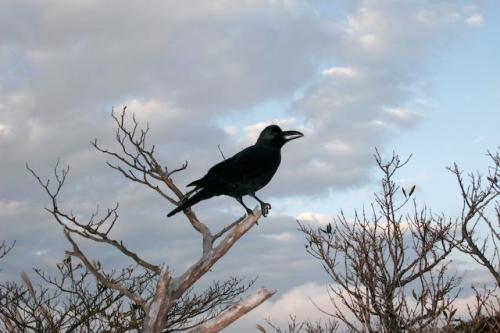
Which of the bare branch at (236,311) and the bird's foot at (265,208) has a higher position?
the bird's foot at (265,208)

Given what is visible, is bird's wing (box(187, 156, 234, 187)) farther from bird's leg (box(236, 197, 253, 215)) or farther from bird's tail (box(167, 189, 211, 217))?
bird's leg (box(236, 197, 253, 215))

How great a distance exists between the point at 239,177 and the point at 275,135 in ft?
4.14

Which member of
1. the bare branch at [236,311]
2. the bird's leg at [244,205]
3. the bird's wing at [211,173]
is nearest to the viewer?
the bare branch at [236,311]

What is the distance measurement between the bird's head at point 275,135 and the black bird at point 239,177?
0.44m

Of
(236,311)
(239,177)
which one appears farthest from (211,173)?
(236,311)

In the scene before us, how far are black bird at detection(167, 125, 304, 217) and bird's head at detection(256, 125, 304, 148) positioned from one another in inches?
17.3

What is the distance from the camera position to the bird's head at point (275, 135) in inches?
386

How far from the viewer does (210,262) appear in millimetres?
8234

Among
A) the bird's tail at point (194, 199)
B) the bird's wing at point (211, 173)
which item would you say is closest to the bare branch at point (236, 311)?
the bird's tail at point (194, 199)

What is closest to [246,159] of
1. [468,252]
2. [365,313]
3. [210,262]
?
[210,262]

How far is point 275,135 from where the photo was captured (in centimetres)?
985

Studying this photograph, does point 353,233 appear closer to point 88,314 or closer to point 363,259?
point 363,259

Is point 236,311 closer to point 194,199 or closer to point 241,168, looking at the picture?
point 194,199

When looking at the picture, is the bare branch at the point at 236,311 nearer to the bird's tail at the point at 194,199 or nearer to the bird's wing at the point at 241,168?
the bird's tail at the point at 194,199
